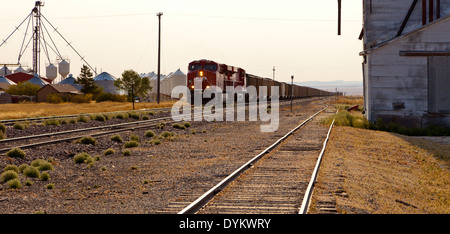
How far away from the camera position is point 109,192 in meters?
10.3

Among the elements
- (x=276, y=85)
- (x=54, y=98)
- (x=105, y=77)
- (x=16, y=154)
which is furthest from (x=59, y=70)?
(x=16, y=154)

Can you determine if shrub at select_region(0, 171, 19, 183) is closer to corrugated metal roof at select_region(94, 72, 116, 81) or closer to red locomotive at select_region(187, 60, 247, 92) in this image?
red locomotive at select_region(187, 60, 247, 92)

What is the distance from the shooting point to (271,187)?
32.8 feet

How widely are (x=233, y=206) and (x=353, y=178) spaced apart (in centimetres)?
425

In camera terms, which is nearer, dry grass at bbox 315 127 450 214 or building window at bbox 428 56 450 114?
dry grass at bbox 315 127 450 214

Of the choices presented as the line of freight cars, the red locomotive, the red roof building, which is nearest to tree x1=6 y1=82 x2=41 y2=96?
the red roof building

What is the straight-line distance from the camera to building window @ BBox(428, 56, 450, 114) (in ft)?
83.0

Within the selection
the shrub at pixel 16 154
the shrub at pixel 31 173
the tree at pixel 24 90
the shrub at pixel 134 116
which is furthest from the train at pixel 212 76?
the tree at pixel 24 90

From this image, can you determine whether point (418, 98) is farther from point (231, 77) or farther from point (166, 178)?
point (231, 77)

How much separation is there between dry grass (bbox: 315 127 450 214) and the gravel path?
2.62 metres

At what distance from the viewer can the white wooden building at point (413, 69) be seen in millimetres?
25422

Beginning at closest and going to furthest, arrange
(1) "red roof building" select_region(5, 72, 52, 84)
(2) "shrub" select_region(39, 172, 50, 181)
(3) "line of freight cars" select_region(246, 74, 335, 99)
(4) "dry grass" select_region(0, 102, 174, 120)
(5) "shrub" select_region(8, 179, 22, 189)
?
(5) "shrub" select_region(8, 179, 22, 189)
(2) "shrub" select_region(39, 172, 50, 181)
(4) "dry grass" select_region(0, 102, 174, 120)
(3) "line of freight cars" select_region(246, 74, 335, 99)
(1) "red roof building" select_region(5, 72, 52, 84)
